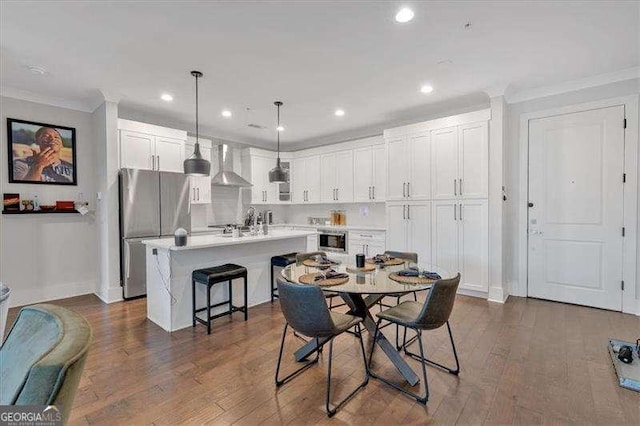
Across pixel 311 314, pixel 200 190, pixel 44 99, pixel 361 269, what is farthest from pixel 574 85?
pixel 44 99

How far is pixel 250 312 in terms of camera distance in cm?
378

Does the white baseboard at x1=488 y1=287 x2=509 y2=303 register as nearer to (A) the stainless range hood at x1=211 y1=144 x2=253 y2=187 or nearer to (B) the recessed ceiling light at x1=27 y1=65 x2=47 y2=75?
(A) the stainless range hood at x1=211 y1=144 x2=253 y2=187

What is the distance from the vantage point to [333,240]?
5.93 meters

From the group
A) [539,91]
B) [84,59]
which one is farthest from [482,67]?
[84,59]

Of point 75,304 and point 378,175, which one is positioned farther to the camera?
point 378,175

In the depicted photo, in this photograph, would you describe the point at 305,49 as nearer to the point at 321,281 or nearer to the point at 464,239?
the point at 321,281

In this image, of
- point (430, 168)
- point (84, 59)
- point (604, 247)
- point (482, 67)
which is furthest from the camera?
point (430, 168)

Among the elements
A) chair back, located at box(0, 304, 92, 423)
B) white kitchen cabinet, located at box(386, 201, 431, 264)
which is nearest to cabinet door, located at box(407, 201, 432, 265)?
white kitchen cabinet, located at box(386, 201, 431, 264)

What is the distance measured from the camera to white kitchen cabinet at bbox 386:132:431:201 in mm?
4633

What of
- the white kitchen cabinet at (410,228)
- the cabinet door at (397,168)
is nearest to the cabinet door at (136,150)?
the cabinet door at (397,168)

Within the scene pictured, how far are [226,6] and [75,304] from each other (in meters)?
4.07

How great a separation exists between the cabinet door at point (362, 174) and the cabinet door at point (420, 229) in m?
1.03

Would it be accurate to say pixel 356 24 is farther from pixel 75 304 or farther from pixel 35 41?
pixel 75 304

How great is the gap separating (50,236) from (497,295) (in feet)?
19.6
